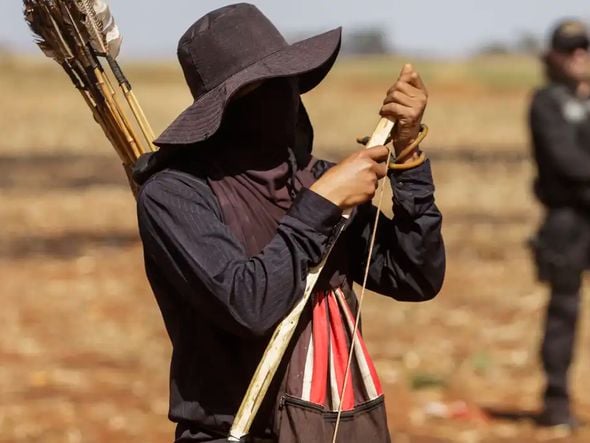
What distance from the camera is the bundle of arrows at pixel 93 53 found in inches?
135

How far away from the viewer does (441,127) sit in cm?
3441

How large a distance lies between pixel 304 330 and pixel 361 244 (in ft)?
1.01

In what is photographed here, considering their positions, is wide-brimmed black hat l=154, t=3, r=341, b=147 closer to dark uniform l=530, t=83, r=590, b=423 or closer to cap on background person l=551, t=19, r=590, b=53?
dark uniform l=530, t=83, r=590, b=423

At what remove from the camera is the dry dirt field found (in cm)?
786

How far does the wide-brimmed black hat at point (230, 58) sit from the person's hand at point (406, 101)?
0.53ft

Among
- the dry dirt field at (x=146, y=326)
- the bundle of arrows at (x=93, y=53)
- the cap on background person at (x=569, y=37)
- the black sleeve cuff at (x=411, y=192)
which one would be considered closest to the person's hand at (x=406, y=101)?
the black sleeve cuff at (x=411, y=192)

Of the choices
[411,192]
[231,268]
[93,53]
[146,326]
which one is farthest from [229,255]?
[146,326]

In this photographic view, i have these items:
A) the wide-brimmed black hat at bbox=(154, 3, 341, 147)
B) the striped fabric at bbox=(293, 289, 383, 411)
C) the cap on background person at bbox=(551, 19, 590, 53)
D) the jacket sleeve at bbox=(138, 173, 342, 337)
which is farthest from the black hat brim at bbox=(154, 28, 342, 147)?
the cap on background person at bbox=(551, 19, 590, 53)

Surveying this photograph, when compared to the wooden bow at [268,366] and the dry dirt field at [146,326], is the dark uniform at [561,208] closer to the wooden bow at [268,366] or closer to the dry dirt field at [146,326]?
the dry dirt field at [146,326]

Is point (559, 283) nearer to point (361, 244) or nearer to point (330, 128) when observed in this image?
point (361, 244)

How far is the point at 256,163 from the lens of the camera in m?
3.11

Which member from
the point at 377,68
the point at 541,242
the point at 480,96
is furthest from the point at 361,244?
the point at 377,68

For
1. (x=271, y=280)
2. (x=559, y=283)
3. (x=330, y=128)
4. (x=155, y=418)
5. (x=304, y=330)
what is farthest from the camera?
(x=330, y=128)

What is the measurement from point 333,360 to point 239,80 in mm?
652
